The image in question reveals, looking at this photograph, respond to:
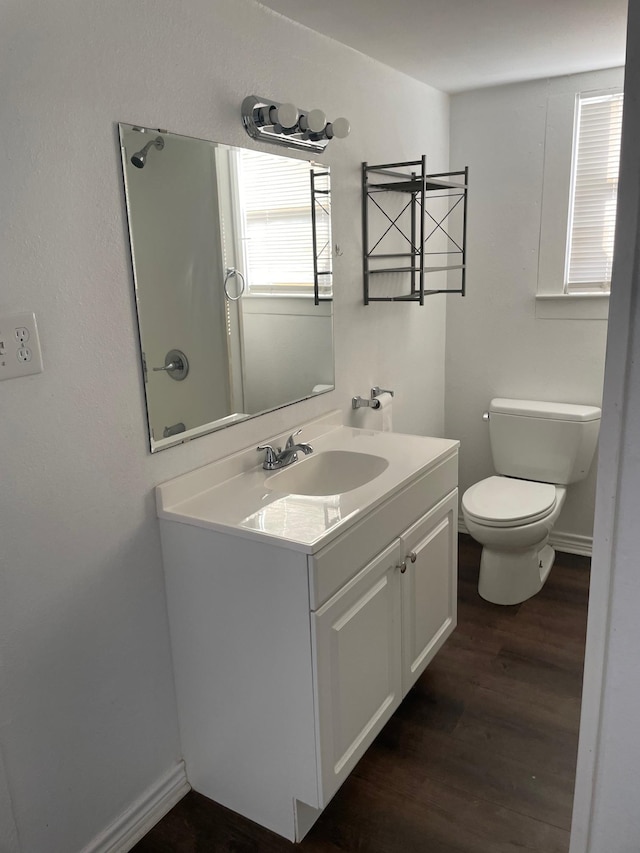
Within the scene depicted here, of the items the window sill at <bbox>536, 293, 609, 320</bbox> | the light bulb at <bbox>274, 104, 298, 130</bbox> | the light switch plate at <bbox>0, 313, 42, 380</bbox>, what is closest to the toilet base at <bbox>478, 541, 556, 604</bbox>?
the window sill at <bbox>536, 293, 609, 320</bbox>

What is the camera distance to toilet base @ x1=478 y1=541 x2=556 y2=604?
9.06 feet

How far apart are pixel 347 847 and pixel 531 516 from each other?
1.41 m

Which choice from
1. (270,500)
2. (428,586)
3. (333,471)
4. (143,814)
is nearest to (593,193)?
(333,471)

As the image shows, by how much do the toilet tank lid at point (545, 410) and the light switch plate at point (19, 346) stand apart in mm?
2222

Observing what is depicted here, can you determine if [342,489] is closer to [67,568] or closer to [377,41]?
[67,568]

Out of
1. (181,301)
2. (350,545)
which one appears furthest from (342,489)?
(181,301)

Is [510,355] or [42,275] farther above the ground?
[42,275]

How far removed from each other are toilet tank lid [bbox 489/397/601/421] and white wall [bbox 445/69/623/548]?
72 mm

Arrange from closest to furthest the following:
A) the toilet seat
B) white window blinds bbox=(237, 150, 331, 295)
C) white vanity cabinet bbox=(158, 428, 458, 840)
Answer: white vanity cabinet bbox=(158, 428, 458, 840) < white window blinds bbox=(237, 150, 331, 295) < the toilet seat

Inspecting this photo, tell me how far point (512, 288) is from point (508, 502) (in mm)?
1031

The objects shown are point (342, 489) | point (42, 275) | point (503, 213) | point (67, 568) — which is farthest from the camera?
point (503, 213)

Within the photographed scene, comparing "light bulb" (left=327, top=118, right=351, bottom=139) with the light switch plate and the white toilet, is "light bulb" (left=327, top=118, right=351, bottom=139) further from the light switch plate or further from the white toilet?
the white toilet

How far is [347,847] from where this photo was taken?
66.2 inches

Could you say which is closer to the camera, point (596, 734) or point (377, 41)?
point (596, 734)
